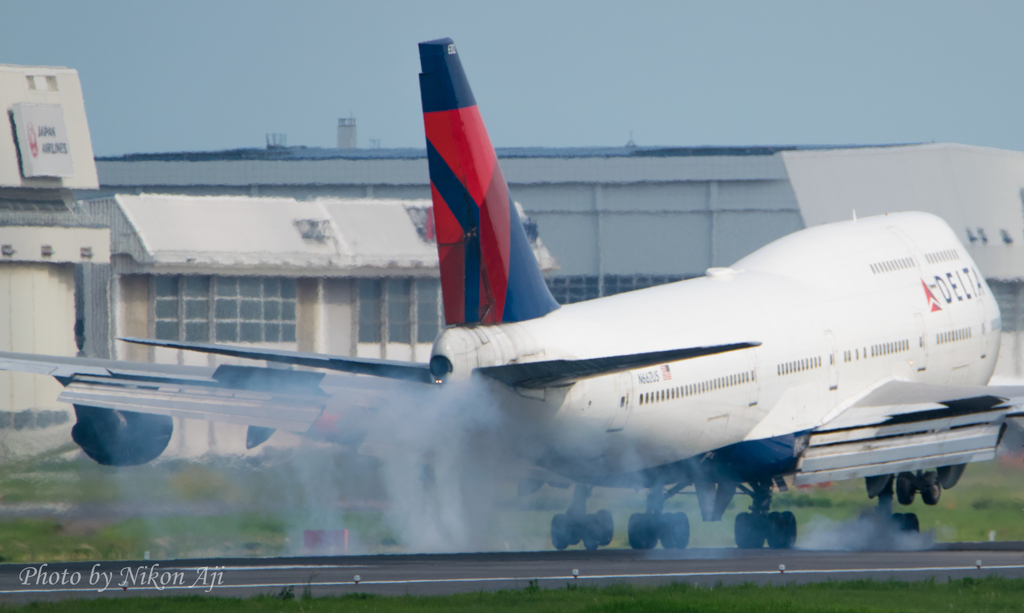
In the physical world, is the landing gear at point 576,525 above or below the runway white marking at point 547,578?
below

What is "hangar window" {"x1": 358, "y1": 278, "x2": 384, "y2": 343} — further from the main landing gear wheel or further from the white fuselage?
the main landing gear wheel

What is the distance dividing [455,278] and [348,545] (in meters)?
8.99

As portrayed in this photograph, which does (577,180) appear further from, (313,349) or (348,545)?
(348,545)

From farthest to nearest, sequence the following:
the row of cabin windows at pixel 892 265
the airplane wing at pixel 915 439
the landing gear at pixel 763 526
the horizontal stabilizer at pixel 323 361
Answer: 1. the row of cabin windows at pixel 892 265
2. the landing gear at pixel 763 526
3. the airplane wing at pixel 915 439
4. the horizontal stabilizer at pixel 323 361

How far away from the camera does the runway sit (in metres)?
19.5

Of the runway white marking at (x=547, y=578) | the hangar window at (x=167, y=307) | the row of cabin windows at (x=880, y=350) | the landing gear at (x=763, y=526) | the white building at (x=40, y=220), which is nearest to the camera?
the runway white marking at (x=547, y=578)

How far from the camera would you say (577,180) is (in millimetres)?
69312

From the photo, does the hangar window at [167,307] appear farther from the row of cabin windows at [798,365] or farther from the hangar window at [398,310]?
the row of cabin windows at [798,365]

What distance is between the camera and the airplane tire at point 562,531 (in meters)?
29.6

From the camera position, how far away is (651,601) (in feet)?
58.2

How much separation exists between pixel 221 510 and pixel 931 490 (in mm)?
15470

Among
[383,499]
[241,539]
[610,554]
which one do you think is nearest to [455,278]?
[383,499]

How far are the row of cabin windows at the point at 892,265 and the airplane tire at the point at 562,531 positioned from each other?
33.0 feet

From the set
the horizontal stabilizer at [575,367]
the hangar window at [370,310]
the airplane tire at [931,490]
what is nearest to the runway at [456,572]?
the horizontal stabilizer at [575,367]
